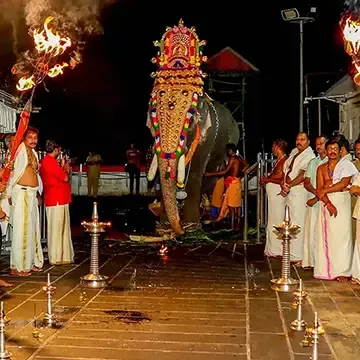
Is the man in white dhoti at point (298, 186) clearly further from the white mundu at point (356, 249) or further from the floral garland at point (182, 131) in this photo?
the floral garland at point (182, 131)

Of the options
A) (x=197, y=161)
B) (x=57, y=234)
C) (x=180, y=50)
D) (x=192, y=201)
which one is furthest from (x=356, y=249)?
(x=180, y=50)

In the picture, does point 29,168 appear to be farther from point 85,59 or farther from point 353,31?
point 85,59

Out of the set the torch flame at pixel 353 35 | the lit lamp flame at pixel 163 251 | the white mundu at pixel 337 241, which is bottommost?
the lit lamp flame at pixel 163 251

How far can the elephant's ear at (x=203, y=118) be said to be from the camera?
38.4ft

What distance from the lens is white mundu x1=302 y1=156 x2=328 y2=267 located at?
855 centimetres

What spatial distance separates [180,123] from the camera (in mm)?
11023

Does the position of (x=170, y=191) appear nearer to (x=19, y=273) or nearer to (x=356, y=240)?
(x=19, y=273)

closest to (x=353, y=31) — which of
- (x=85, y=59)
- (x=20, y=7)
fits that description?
(x=20, y=7)

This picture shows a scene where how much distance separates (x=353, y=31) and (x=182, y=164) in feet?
13.5

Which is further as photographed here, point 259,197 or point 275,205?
point 259,197

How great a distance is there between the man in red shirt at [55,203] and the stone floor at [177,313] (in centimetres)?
27

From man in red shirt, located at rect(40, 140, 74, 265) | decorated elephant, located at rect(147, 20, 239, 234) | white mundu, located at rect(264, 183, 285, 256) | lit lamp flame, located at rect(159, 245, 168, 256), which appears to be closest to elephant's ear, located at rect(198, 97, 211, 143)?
decorated elephant, located at rect(147, 20, 239, 234)

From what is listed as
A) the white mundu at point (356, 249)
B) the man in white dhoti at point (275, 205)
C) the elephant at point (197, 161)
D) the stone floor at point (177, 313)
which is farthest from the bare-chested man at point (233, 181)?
the white mundu at point (356, 249)

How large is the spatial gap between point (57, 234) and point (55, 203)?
17.2 inches
